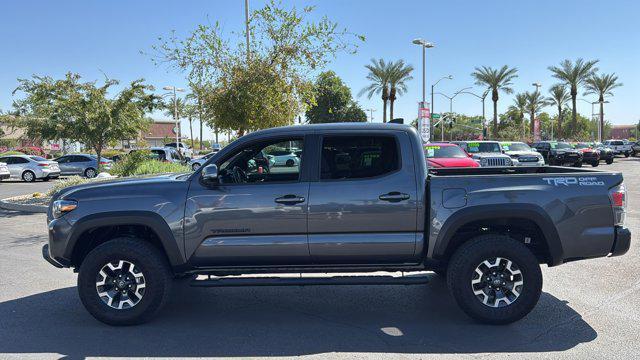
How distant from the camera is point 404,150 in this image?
471cm

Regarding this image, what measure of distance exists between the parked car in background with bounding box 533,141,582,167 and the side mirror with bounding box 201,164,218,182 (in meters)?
27.9

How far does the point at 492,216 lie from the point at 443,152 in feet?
37.9

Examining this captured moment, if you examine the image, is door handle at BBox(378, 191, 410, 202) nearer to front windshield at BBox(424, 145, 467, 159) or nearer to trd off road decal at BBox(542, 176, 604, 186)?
trd off road decal at BBox(542, 176, 604, 186)

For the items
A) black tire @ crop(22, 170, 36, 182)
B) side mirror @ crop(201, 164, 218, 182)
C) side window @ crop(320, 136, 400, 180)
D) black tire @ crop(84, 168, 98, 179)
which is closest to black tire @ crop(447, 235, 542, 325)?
side window @ crop(320, 136, 400, 180)

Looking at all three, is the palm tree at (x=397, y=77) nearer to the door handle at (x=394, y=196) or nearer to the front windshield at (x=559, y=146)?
the front windshield at (x=559, y=146)

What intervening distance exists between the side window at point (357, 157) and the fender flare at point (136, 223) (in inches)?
61.5

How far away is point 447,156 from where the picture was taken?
15.5 metres

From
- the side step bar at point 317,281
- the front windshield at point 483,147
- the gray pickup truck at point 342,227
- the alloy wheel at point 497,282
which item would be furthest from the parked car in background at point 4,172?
the alloy wheel at point 497,282

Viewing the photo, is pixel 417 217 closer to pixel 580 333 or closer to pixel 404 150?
pixel 404 150

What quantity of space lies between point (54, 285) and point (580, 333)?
598cm

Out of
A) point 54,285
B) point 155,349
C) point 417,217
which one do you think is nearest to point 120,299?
point 155,349

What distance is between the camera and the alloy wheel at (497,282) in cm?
459

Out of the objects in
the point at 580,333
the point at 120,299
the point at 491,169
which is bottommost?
the point at 580,333

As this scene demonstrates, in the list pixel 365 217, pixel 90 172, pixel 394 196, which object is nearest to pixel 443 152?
pixel 394 196
